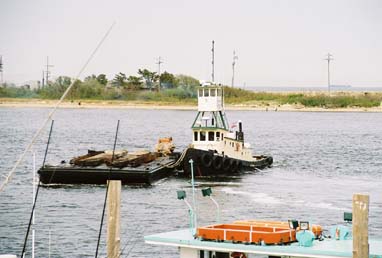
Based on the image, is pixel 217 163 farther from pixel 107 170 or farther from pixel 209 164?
pixel 107 170

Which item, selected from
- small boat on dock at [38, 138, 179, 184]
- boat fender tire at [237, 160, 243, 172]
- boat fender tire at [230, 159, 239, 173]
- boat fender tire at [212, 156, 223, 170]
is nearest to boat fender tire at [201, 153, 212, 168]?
boat fender tire at [212, 156, 223, 170]

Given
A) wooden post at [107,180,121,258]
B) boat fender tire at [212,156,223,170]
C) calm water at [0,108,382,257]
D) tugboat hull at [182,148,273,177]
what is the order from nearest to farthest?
wooden post at [107,180,121,258] < calm water at [0,108,382,257] < tugboat hull at [182,148,273,177] < boat fender tire at [212,156,223,170]

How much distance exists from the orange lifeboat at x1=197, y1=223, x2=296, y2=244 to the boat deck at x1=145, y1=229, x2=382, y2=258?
6.4 inches

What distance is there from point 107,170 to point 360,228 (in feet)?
134

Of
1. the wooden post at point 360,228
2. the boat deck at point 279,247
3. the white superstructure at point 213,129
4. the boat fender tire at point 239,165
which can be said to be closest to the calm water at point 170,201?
the boat fender tire at point 239,165

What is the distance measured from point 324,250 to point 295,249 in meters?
0.58

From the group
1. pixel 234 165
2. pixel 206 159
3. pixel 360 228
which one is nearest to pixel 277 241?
pixel 360 228

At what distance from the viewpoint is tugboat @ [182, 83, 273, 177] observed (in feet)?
221

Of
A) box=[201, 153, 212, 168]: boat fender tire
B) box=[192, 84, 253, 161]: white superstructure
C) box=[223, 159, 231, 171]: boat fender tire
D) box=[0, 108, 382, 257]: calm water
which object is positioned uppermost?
box=[192, 84, 253, 161]: white superstructure

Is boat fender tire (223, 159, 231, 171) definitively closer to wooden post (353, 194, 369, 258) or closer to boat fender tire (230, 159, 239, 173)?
boat fender tire (230, 159, 239, 173)

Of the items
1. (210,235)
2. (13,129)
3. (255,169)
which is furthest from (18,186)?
(13,129)

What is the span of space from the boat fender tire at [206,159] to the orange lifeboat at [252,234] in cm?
4375

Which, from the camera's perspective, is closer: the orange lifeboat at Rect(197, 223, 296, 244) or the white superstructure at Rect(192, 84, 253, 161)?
the orange lifeboat at Rect(197, 223, 296, 244)

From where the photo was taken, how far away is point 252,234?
22578 millimetres
